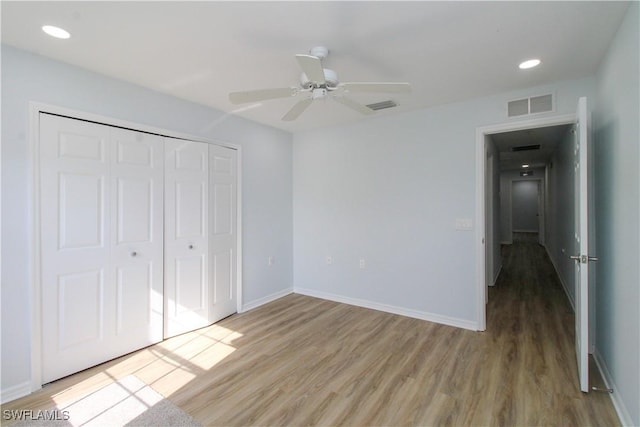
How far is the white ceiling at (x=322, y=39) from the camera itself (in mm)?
1765

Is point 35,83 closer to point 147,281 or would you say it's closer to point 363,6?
point 147,281

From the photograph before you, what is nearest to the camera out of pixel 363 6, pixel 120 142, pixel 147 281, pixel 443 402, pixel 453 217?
pixel 363 6

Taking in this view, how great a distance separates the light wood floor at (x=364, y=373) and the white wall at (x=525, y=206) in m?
9.32

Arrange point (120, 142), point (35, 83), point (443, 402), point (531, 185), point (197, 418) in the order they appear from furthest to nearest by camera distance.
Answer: point (531, 185)
point (120, 142)
point (35, 83)
point (443, 402)
point (197, 418)

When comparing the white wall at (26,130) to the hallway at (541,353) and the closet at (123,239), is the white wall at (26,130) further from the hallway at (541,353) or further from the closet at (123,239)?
the hallway at (541,353)

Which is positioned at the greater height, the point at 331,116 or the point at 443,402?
the point at 331,116

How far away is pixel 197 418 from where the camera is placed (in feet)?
6.36

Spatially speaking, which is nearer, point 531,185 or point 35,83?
point 35,83

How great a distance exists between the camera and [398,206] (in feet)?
12.5

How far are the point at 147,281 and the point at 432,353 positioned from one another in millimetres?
2796

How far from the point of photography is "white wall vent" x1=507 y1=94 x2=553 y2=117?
9.48 ft

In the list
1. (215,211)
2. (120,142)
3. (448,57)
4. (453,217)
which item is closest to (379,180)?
(453,217)

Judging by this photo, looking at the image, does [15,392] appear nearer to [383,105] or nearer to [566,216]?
[383,105]

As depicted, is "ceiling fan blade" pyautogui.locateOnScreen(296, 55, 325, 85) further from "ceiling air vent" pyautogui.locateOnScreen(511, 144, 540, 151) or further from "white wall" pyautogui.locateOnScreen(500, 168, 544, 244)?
"white wall" pyautogui.locateOnScreen(500, 168, 544, 244)
